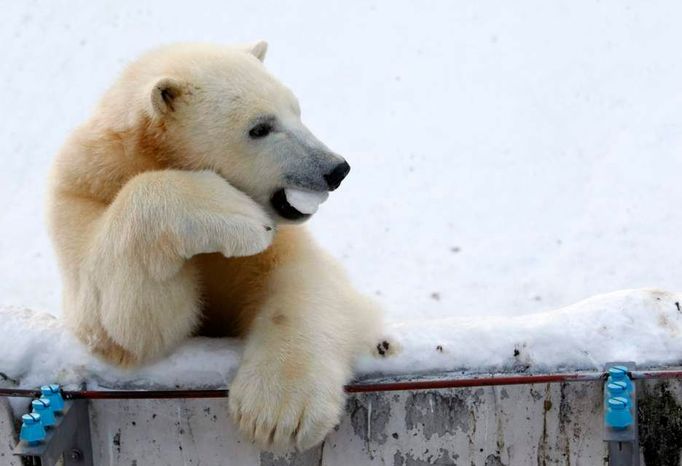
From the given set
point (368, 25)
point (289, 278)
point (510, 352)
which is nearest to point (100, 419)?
point (289, 278)

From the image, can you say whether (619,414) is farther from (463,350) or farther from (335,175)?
(335,175)

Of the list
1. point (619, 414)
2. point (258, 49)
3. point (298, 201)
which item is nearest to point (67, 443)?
point (298, 201)

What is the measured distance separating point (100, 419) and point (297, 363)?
53cm

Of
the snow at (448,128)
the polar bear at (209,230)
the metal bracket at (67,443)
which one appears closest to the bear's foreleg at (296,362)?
the polar bear at (209,230)

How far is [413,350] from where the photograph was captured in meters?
2.46

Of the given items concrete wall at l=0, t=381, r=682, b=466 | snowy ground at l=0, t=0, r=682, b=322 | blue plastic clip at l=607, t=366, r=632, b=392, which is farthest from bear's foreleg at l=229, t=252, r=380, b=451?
snowy ground at l=0, t=0, r=682, b=322

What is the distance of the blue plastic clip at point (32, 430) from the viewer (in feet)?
7.33

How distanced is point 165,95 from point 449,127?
3612 mm

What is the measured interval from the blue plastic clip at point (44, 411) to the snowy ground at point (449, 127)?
2354 millimetres

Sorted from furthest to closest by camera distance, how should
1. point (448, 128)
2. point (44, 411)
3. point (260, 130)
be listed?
point (448, 128) < point (260, 130) < point (44, 411)

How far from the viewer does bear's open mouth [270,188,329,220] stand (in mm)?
2373

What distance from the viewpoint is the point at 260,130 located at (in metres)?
2.41

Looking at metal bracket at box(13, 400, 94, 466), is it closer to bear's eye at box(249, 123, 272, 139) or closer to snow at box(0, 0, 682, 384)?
bear's eye at box(249, 123, 272, 139)

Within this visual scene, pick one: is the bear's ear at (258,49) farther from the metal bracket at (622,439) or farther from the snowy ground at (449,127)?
the snowy ground at (449,127)
